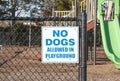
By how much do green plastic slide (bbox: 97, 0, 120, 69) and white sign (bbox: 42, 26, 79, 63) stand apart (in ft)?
32.4

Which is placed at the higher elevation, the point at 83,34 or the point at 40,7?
the point at 83,34

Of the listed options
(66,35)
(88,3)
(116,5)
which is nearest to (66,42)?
(66,35)

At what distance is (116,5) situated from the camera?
15734 millimetres

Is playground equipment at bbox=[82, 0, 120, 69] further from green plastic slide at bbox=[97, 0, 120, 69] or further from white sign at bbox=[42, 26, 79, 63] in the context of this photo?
white sign at bbox=[42, 26, 79, 63]

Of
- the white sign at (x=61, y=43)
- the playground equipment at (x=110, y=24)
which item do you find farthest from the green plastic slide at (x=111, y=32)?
the white sign at (x=61, y=43)

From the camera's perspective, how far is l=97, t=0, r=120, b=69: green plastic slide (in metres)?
15.0

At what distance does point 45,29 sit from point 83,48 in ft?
1.69

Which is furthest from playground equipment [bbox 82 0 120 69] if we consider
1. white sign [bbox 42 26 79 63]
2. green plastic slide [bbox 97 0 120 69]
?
white sign [bbox 42 26 79 63]

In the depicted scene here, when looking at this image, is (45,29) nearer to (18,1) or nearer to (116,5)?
(116,5)

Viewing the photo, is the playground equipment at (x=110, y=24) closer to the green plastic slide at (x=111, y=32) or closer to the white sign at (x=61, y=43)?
the green plastic slide at (x=111, y=32)

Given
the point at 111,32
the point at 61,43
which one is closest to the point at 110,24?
the point at 111,32

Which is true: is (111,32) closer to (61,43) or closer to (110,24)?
(110,24)

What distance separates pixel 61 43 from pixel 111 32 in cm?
1141

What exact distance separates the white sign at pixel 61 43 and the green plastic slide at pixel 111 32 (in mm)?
9874
